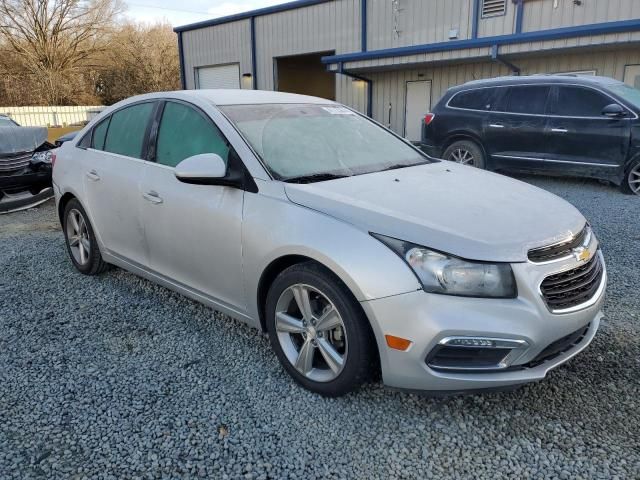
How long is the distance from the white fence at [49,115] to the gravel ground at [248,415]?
79.9ft

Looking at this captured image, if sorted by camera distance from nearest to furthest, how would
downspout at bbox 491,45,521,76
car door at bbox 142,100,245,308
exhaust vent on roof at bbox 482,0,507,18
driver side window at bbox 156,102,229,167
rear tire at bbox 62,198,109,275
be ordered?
1. car door at bbox 142,100,245,308
2. driver side window at bbox 156,102,229,167
3. rear tire at bbox 62,198,109,275
4. downspout at bbox 491,45,521,76
5. exhaust vent on roof at bbox 482,0,507,18

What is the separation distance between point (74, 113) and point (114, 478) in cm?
2885

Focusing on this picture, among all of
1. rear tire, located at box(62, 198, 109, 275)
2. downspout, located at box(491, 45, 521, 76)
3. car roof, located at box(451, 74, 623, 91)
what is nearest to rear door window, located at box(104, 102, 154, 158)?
rear tire, located at box(62, 198, 109, 275)

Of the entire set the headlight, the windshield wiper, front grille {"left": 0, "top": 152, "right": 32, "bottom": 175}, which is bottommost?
front grille {"left": 0, "top": 152, "right": 32, "bottom": 175}

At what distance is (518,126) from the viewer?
8.73 m

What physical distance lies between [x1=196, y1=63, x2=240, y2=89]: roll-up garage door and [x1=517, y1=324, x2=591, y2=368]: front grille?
21309 millimetres

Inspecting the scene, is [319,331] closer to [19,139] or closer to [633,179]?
[633,179]

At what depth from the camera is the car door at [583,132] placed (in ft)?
25.6

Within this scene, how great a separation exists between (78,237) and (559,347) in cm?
396

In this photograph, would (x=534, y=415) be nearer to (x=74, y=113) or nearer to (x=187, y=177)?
(x=187, y=177)

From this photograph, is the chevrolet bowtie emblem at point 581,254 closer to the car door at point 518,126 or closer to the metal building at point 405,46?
the car door at point 518,126

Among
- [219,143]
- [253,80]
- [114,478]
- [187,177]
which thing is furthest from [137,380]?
[253,80]

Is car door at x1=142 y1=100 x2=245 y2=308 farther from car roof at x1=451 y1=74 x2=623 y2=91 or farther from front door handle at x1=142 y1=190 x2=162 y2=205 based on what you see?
car roof at x1=451 y1=74 x2=623 y2=91

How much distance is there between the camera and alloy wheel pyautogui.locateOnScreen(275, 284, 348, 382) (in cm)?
264
